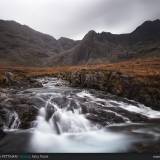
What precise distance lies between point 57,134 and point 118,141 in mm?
3728

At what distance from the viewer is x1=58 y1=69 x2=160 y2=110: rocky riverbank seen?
85.6 ft

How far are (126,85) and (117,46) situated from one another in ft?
393

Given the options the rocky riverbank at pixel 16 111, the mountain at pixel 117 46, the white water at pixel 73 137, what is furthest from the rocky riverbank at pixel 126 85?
the mountain at pixel 117 46

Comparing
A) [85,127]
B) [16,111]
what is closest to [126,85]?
[85,127]

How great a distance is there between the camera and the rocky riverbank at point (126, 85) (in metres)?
26.1

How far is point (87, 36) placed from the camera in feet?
501

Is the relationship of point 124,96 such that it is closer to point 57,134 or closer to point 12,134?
point 57,134

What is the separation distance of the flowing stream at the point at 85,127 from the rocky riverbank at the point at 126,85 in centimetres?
178

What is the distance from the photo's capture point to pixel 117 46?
145m

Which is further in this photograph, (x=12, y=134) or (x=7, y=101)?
(x=7, y=101)

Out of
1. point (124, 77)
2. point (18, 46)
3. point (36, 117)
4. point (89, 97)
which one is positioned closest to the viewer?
point (36, 117)

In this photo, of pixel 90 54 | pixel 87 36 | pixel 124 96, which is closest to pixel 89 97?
pixel 124 96

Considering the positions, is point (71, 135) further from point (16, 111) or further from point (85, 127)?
point (16, 111)

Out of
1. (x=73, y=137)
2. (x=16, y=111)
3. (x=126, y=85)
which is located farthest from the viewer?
(x=126, y=85)
